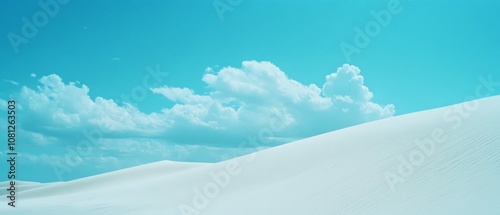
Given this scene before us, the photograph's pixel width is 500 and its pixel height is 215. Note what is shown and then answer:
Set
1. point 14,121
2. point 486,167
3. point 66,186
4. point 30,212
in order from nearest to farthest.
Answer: point 486,167 < point 14,121 < point 30,212 < point 66,186

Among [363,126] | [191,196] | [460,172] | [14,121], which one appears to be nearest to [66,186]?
[191,196]

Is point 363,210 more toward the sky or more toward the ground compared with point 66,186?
more toward the ground

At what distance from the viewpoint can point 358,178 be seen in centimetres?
1152

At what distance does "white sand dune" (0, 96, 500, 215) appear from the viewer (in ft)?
30.8

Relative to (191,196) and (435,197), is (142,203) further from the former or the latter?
(435,197)

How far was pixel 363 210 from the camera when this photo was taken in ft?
30.7

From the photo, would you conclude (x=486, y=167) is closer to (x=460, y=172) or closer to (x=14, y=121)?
(x=460, y=172)

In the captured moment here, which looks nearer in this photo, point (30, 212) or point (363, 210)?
point (363, 210)

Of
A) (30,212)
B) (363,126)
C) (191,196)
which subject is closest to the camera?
(30,212)

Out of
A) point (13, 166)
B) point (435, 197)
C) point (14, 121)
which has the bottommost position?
point (435, 197)

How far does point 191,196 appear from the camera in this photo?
14992 mm

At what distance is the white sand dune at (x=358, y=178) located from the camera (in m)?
9.40

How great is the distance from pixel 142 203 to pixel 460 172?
10.6m

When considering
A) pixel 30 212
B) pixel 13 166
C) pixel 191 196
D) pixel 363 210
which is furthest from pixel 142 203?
pixel 363 210
